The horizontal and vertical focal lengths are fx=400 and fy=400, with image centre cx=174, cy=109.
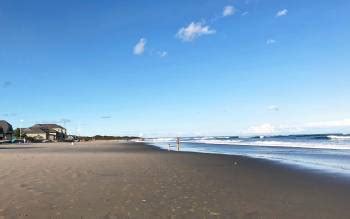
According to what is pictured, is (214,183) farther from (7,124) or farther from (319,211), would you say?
(7,124)

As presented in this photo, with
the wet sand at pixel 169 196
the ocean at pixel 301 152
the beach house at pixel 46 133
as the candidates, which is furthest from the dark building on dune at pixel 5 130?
the wet sand at pixel 169 196

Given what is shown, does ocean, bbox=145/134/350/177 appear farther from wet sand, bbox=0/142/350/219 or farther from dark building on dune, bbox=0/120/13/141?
dark building on dune, bbox=0/120/13/141

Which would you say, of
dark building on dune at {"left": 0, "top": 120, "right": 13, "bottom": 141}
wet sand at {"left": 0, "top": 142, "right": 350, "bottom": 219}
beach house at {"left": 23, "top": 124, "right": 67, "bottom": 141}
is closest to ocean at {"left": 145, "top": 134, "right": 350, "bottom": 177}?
wet sand at {"left": 0, "top": 142, "right": 350, "bottom": 219}

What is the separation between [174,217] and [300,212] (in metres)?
2.93

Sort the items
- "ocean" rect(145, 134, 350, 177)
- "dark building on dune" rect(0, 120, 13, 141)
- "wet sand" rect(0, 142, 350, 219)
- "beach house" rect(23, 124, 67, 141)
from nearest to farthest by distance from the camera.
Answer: "wet sand" rect(0, 142, 350, 219) < "ocean" rect(145, 134, 350, 177) < "dark building on dune" rect(0, 120, 13, 141) < "beach house" rect(23, 124, 67, 141)

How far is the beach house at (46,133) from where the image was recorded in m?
157

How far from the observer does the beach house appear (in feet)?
515

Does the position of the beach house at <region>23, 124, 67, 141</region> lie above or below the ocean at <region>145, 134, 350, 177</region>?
above

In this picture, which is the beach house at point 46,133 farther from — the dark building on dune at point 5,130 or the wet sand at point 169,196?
the wet sand at point 169,196

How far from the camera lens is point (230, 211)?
9.12m

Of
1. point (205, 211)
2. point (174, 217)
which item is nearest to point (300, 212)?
point (205, 211)

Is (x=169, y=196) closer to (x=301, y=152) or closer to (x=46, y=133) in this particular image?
(x=301, y=152)

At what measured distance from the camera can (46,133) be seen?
160750 mm

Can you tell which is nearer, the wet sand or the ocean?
the wet sand
